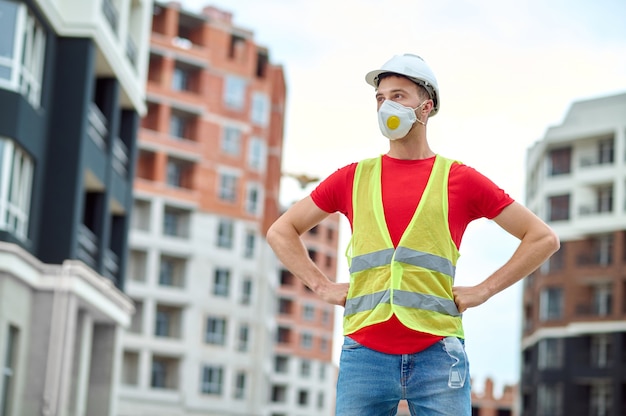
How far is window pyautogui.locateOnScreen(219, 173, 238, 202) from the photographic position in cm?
6944

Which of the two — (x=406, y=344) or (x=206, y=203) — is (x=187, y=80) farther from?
(x=406, y=344)

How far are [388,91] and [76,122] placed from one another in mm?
23171

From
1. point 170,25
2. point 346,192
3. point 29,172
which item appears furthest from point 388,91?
point 170,25

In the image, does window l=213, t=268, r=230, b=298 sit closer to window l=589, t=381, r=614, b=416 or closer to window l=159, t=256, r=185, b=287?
window l=159, t=256, r=185, b=287

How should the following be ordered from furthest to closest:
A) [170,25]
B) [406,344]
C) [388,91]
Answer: [170,25] → [388,91] → [406,344]

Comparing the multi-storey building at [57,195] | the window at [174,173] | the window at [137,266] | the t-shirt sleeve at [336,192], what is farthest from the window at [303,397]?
the t-shirt sleeve at [336,192]

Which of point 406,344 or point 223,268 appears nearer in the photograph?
point 406,344

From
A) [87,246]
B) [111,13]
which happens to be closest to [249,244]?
[111,13]

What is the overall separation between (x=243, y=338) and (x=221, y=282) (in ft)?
13.2

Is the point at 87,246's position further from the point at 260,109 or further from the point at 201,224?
the point at 260,109

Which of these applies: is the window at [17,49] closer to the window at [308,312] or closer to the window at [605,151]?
the window at [605,151]

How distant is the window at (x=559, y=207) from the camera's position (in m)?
71.1

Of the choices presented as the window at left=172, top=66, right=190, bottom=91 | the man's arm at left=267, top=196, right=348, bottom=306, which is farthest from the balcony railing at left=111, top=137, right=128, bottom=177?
the window at left=172, top=66, right=190, bottom=91

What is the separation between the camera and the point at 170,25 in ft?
218
